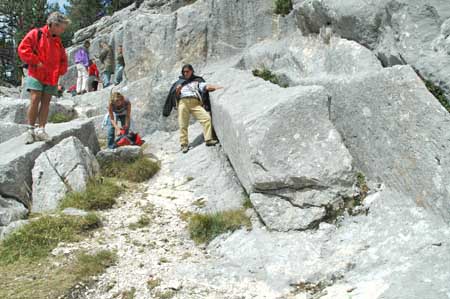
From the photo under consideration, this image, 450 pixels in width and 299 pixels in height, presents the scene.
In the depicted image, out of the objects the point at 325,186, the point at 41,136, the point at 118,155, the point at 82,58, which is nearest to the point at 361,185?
the point at 325,186

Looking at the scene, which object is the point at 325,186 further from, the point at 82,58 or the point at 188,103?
the point at 82,58

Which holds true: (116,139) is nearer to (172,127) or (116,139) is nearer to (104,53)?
(172,127)

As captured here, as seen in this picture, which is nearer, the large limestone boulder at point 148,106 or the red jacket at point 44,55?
the red jacket at point 44,55

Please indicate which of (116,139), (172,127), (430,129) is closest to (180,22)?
(172,127)

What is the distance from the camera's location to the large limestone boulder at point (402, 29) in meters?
6.30

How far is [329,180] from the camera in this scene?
5.82 m

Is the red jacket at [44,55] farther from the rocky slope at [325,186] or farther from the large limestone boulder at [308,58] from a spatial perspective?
the large limestone boulder at [308,58]

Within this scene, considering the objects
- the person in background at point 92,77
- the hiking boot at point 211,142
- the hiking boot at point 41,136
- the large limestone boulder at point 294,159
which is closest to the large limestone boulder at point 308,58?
the large limestone boulder at point 294,159

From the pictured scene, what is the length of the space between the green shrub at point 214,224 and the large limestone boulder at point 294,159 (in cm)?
37

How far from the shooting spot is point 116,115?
1130cm

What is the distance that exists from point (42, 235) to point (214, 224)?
8.15 feet

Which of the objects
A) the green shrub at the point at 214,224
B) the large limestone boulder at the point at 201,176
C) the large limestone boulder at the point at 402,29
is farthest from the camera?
the large limestone boulder at the point at 201,176

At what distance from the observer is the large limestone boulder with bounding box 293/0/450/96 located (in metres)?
6.30

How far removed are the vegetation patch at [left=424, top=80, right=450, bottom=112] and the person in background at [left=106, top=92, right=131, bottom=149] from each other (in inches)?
288
